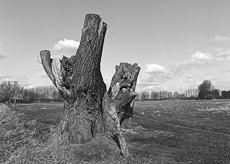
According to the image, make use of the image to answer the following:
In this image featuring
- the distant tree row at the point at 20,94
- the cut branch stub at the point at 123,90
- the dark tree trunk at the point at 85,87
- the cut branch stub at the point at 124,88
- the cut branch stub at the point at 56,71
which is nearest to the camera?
the dark tree trunk at the point at 85,87

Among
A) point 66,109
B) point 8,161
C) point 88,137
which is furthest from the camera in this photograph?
point 66,109

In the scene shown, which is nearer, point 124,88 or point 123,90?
point 123,90

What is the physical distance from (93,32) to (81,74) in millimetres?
1391

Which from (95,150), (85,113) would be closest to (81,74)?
(85,113)

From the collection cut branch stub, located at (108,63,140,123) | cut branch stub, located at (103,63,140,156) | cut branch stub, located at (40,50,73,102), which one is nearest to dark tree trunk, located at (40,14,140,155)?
cut branch stub, located at (40,50,73,102)

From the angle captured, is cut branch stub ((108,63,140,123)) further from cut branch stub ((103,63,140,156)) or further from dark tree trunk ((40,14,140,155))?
dark tree trunk ((40,14,140,155))

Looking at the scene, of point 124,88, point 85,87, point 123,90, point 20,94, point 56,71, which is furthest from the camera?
point 20,94

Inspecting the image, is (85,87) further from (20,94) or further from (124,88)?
(20,94)

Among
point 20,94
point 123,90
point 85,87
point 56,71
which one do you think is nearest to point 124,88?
point 123,90

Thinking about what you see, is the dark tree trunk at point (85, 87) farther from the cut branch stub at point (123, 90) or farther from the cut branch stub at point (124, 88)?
the cut branch stub at point (124, 88)

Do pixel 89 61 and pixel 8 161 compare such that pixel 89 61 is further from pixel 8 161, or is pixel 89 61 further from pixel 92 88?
pixel 8 161

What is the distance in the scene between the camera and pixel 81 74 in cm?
639

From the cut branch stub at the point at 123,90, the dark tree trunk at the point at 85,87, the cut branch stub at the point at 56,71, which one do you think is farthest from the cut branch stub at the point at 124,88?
the cut branch stub at the point at 56,71

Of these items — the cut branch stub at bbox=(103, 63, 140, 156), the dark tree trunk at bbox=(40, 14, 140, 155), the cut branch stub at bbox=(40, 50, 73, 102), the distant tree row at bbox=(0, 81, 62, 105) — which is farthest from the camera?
the distant tree row at bbox=(0, 81, 62, 105)
